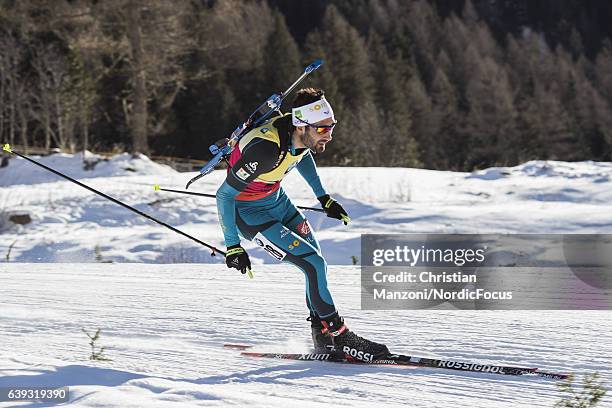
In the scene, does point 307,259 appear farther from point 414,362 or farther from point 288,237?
point 414,362

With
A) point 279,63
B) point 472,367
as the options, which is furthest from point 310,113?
point 279,63

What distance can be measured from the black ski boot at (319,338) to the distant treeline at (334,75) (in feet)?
52.0

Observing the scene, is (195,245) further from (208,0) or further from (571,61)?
(571,61)

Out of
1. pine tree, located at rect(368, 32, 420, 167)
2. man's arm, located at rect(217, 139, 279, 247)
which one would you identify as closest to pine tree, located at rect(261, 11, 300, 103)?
pine tree, located at rect(368, 32, 420, 167)

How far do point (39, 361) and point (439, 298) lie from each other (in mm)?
3335

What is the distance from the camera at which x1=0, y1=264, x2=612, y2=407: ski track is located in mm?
3791

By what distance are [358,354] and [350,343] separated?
92 mm

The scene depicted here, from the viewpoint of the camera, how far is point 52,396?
3.51 m

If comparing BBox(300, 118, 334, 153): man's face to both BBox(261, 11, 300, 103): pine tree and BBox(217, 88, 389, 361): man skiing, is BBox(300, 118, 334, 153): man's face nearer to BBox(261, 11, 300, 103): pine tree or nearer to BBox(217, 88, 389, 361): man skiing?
BBox(217, 88, 389, 361): man skiing

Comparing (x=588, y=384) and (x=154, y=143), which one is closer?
(x=588, y=384)

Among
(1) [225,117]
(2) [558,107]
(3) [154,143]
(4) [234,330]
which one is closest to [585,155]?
(2) [558,107]

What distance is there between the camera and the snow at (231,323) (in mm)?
3873

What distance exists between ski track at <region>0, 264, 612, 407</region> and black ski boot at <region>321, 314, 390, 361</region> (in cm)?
15

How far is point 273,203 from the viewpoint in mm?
5141
